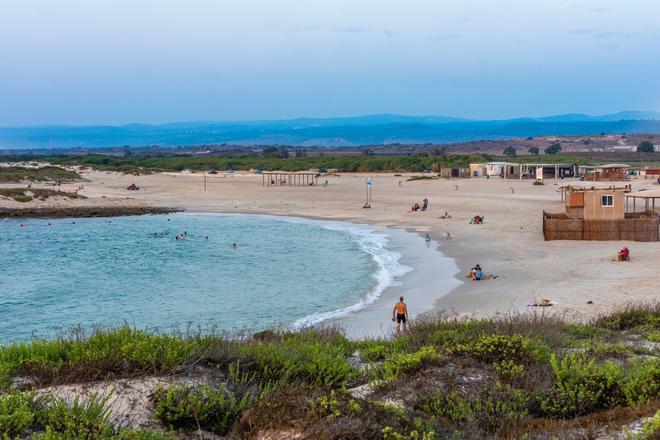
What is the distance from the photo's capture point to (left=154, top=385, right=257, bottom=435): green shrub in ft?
18.0

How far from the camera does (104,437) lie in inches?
187

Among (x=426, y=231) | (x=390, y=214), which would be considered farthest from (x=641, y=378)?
(x=390, y=214)

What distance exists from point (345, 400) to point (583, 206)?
22771 mm

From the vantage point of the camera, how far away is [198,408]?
A: 5492mm

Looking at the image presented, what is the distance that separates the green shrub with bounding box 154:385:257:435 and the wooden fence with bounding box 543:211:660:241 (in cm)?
2191

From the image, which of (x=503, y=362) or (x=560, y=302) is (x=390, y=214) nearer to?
(x=560, y=302)

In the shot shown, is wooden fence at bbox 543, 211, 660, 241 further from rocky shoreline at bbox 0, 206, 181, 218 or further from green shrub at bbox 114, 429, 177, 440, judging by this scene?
rocky shoreline at bbox 0, 206, 181, 218

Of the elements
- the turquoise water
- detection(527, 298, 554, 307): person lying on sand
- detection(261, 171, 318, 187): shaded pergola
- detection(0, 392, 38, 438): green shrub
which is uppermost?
detection(0, 392, 38, 438): green shrub

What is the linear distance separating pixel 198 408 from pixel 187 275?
17829mm

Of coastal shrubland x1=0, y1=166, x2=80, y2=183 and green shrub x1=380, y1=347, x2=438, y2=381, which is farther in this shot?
coastal shrubland x1=0, y1=166, x2=80, y2=183

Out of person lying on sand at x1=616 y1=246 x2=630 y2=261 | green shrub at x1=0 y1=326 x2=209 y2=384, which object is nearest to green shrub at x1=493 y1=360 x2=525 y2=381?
green shrub at x1=0 y1=326 x2=209 y2=384

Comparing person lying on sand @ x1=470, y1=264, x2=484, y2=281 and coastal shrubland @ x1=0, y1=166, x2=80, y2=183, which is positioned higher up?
coastal shrubland @ x1=0, y1=166, x2=80, y2=183

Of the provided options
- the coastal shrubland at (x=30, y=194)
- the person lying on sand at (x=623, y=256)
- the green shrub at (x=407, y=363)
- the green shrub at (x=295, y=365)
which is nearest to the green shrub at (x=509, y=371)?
the green shrub at (x=407, y=363)

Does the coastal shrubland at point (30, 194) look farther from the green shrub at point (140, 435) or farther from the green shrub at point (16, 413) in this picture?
the green shrub at point (140, 435)
